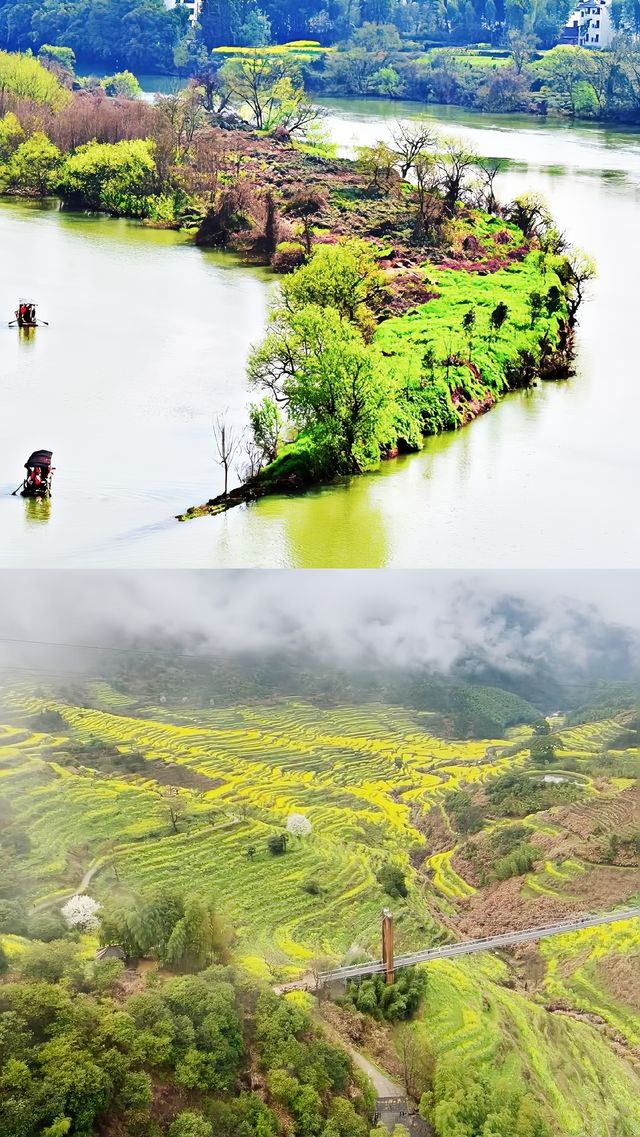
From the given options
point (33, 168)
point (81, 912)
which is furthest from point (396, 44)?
point (81, 912)

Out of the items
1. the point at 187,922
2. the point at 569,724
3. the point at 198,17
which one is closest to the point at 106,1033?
the point at 187,922

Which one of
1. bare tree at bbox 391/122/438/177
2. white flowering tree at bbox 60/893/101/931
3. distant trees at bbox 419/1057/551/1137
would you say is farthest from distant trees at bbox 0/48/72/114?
distant trees at bbox 419/1057/551/1137

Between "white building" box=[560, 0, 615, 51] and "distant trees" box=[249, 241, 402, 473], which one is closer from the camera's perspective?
"distant trees" box=[249, 241, 402, 473]

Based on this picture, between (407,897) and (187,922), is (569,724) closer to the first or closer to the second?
(407,897)

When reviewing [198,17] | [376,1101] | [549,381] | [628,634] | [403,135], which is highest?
[198,17]

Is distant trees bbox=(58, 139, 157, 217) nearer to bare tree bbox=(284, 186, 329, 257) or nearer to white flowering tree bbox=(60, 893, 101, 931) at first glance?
bare tree bbox=(284, 186, 329, 257)

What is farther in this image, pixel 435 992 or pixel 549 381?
pixel 549 381

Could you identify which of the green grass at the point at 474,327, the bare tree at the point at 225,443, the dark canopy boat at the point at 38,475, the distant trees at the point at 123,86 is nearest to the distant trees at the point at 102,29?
the distant trees at the point at 123,86
